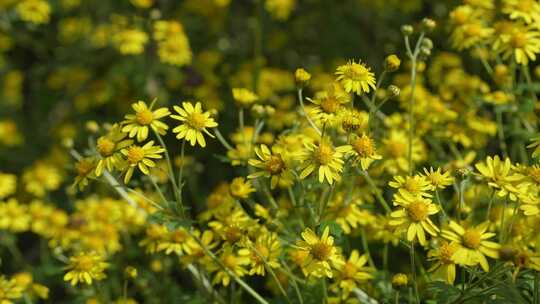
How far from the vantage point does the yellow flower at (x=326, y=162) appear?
2.42m

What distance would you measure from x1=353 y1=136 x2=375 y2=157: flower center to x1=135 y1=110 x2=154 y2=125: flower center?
786 mm

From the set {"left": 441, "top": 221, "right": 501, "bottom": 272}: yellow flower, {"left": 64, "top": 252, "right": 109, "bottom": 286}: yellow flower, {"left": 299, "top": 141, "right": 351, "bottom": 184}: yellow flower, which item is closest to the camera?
{"left": 441, "top": 221, "right": 501, "bottom": 272}: yellow flower

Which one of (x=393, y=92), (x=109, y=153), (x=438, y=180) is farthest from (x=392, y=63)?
(x=109, y=153)

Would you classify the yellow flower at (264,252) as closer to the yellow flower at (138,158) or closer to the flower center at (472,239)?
the yellow flower at (138,158)

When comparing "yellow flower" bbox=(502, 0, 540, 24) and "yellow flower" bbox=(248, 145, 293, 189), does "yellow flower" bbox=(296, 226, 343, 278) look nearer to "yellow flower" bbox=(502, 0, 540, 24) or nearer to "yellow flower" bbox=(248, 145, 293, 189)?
"yellow flower" bbox=(248, 145, 293, 189)

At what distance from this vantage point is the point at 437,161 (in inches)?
141

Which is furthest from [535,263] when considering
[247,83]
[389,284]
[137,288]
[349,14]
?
[349,14]

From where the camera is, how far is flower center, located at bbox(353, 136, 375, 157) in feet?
8.12

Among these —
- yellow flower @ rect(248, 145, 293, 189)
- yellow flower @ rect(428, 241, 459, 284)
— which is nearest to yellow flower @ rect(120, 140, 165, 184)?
yellow flower @ rect(248, 145, 293, 189)

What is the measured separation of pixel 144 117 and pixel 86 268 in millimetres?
705

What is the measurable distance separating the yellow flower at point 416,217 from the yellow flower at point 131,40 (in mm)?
2867

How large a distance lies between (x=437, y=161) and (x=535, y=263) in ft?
5.02

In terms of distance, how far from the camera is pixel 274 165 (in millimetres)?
2564

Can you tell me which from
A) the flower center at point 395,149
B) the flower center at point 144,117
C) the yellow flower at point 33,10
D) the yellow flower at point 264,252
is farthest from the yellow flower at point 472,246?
the yellow flower at point 33,10
